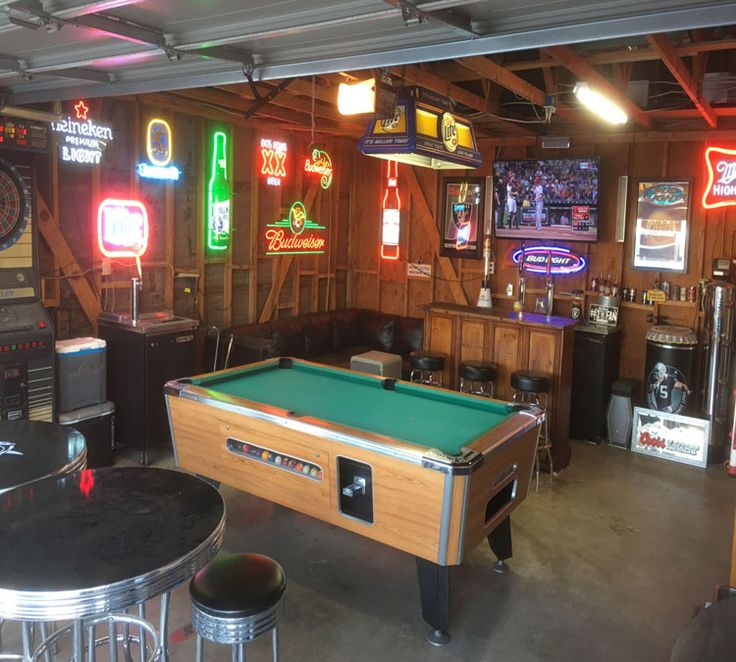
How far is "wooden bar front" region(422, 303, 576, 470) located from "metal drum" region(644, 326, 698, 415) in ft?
2.98

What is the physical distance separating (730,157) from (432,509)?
4962 millimetres

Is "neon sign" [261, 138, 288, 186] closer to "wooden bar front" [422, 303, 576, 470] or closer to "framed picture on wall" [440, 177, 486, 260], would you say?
"framed picture on wall" [440, 177, 486, 260]

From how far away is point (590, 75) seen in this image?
14.9ft

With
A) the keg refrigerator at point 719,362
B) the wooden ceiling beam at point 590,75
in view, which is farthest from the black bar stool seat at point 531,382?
the wooden ceiling beam at point 590,75

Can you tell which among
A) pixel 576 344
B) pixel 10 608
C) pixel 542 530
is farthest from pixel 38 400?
pixel 576 344

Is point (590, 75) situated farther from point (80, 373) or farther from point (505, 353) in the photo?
point (80, 373)

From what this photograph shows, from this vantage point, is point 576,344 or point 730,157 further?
point 576,344

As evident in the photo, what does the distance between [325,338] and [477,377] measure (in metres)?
2.55

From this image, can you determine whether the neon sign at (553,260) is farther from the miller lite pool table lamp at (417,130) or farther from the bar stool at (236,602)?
the bar stool at (236,602)

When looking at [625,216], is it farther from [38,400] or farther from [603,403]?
[38,400]

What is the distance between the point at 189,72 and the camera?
3574 mm

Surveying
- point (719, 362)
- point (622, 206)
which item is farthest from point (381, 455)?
point (622, 206)

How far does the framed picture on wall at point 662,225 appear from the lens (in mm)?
6457

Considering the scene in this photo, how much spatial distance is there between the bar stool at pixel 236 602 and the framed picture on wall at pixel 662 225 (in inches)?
220
